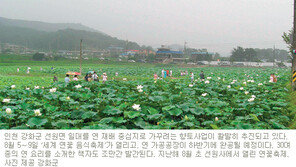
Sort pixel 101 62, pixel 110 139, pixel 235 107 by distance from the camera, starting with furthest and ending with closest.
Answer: pixel 101 62 → pixel 235 107 → pixel 110 139

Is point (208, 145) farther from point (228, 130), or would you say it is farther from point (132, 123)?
point (132, 123)

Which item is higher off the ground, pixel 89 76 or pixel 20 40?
pixel 20 40

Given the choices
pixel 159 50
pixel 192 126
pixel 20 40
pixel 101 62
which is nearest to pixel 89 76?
pixel 192 126

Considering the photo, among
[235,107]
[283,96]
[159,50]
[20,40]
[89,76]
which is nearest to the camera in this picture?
[235,107]

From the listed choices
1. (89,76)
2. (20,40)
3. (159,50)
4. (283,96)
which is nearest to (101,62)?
(159,50)

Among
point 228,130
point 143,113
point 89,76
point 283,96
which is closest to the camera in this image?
point 228,130

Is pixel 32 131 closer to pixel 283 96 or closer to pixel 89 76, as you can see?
pixel 283 96

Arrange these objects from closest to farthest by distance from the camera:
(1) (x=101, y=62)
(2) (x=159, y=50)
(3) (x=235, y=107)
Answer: (3) (x=235, y=107)
(1) (x=101, y=62)
(2) (x=159, y=50)

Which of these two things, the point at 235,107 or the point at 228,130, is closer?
the point at 228,130

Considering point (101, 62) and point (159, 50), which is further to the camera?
point (159, 50)
